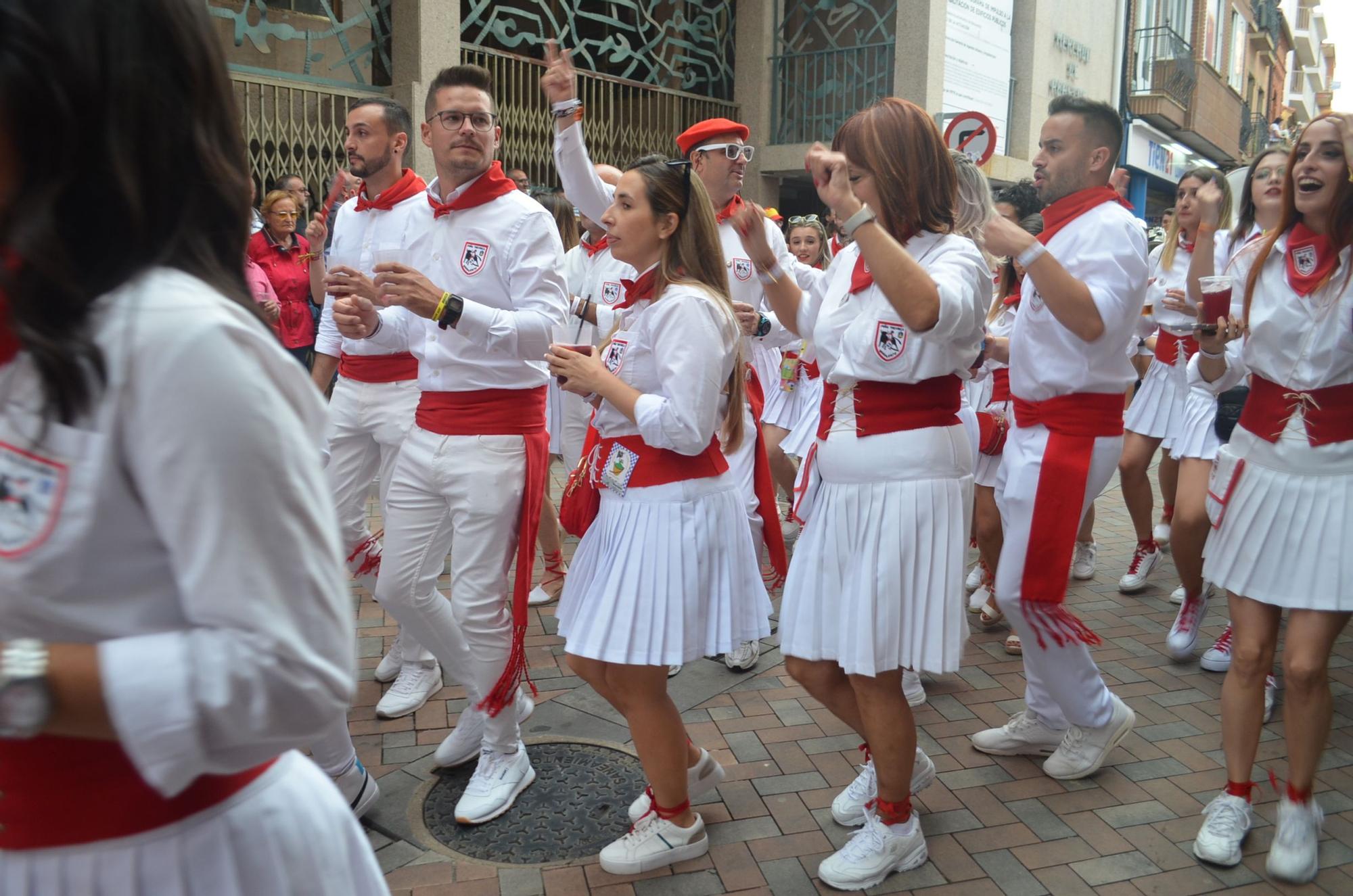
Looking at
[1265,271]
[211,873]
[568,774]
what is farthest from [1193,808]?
[211,873]

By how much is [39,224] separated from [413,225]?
9.30 ft

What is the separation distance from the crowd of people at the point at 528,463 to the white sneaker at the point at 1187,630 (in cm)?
15

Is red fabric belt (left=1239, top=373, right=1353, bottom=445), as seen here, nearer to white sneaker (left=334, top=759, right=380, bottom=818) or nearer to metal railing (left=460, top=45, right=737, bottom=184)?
white sneaker (left=334, top=759, right=380, bottom=818)

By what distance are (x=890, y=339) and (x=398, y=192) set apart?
7.27ft

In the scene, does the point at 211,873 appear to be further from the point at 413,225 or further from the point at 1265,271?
the point at 1265,271

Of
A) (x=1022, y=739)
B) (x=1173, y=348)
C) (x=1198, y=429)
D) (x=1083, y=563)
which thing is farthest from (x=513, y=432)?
(x=1173, y=348)

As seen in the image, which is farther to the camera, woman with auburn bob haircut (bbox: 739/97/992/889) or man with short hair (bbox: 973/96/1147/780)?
man with short hair (bbox: 973/96/1147/780)

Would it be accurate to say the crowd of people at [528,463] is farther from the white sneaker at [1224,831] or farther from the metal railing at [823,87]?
the metal railing at [823,87]

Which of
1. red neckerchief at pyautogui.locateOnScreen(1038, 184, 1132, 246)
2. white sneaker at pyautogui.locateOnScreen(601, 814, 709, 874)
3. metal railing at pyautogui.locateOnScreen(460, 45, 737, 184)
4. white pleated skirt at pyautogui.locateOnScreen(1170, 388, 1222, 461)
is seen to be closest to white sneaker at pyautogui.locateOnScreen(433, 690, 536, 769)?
white sneaker at pyautogui.locateOnScreen(601, 814, 709, 874)

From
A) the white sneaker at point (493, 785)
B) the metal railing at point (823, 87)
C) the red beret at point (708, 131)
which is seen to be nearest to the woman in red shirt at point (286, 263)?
the red beret at point (708, 131)

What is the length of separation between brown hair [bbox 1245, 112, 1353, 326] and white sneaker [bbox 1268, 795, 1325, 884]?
146 centimetres

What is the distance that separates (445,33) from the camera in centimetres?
943

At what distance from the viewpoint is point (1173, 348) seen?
19.7ft

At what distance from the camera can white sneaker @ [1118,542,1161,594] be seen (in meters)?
5.74
